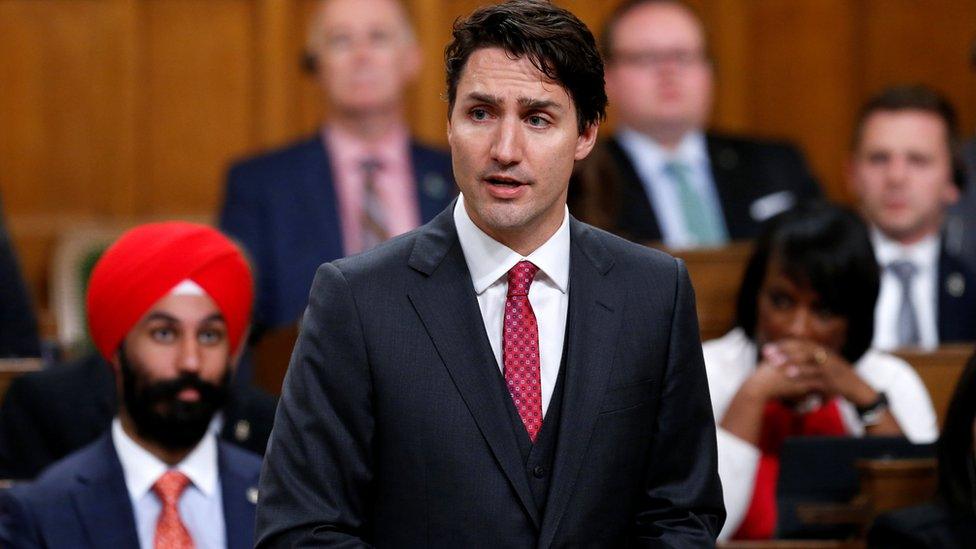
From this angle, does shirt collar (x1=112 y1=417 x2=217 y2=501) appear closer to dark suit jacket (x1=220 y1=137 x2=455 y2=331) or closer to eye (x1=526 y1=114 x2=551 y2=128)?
eye (x1=526 y1=114 x2=551 y2=128)

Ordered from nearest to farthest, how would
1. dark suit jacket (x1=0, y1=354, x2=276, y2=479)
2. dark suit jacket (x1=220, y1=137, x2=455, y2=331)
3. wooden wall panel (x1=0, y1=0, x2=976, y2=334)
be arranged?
1. dark suit jacket (x1=0, y1=354, x2=276, y2=479)
2. dark suit jacket (x1=220, y1=137, x2=455, y2=331)
3. wooden wall panel (x1=0, y1=0, x2=976, y2=334)

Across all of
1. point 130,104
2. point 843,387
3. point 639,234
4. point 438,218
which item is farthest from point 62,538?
point 130,104

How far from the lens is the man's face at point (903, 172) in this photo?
531 cm

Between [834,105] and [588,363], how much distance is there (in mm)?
5633

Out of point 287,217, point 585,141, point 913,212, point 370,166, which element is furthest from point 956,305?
point 585,141

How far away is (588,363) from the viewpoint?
6.93 ft

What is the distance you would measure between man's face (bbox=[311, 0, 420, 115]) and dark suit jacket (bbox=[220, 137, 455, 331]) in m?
0.21

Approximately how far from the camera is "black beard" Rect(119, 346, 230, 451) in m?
3.21

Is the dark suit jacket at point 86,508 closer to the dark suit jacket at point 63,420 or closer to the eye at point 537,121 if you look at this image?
the dark suit jacket at point 63,420

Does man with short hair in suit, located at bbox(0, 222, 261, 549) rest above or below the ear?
below

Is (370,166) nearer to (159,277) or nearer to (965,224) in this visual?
(965,224)

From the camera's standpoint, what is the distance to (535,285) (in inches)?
85.3

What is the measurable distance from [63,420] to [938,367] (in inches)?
90.6

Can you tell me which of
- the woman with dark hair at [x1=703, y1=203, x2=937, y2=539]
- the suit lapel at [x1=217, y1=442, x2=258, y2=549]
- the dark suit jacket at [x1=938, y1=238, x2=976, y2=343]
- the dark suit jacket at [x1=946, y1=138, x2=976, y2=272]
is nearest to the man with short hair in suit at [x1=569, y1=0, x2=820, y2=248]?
the dark suit jacket at [x1=946, y1=138, x2=976, y2=272]
